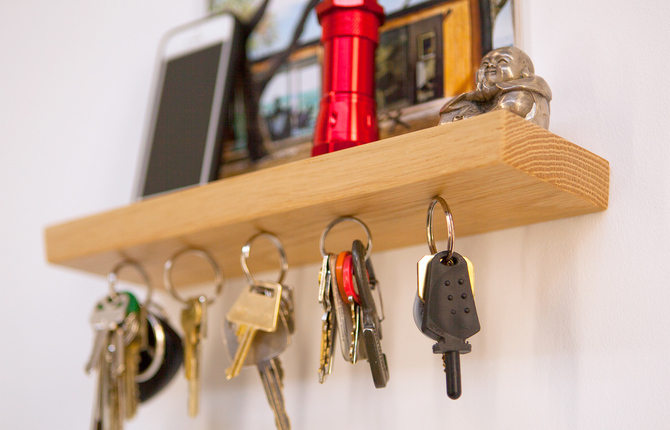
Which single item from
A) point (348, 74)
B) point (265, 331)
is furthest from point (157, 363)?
point (348, 74)

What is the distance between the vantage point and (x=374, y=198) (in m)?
0.54

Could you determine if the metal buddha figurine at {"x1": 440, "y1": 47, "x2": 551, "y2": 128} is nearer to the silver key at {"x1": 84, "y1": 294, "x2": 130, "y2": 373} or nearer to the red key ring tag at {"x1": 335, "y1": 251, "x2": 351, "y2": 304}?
the red key ring tag at {"x1": 335, "y1": 251, "x2": 351, "y2": 304}

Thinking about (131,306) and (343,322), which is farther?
(131,306)

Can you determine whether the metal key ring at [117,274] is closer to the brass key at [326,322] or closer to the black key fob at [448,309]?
the brass key at [326,322]

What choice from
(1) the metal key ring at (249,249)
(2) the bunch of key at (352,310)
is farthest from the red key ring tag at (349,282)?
(1) the metal key ring at (249,249)

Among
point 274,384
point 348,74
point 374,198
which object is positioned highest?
point 348,74

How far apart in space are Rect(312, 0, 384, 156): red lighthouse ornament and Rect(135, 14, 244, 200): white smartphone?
7.6 inches

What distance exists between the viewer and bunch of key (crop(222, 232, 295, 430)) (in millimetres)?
633

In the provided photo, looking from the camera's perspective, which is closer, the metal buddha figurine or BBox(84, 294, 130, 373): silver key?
the metal buddha figurine

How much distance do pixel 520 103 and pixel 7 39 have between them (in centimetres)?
100

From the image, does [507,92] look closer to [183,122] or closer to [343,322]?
[343,322]

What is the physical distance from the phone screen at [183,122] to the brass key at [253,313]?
0.19 meters

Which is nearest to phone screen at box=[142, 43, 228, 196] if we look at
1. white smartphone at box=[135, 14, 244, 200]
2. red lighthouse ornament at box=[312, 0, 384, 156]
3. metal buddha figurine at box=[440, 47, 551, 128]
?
white smartphone at box=[135, 14, 244, 200]

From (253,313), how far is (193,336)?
0.12m
